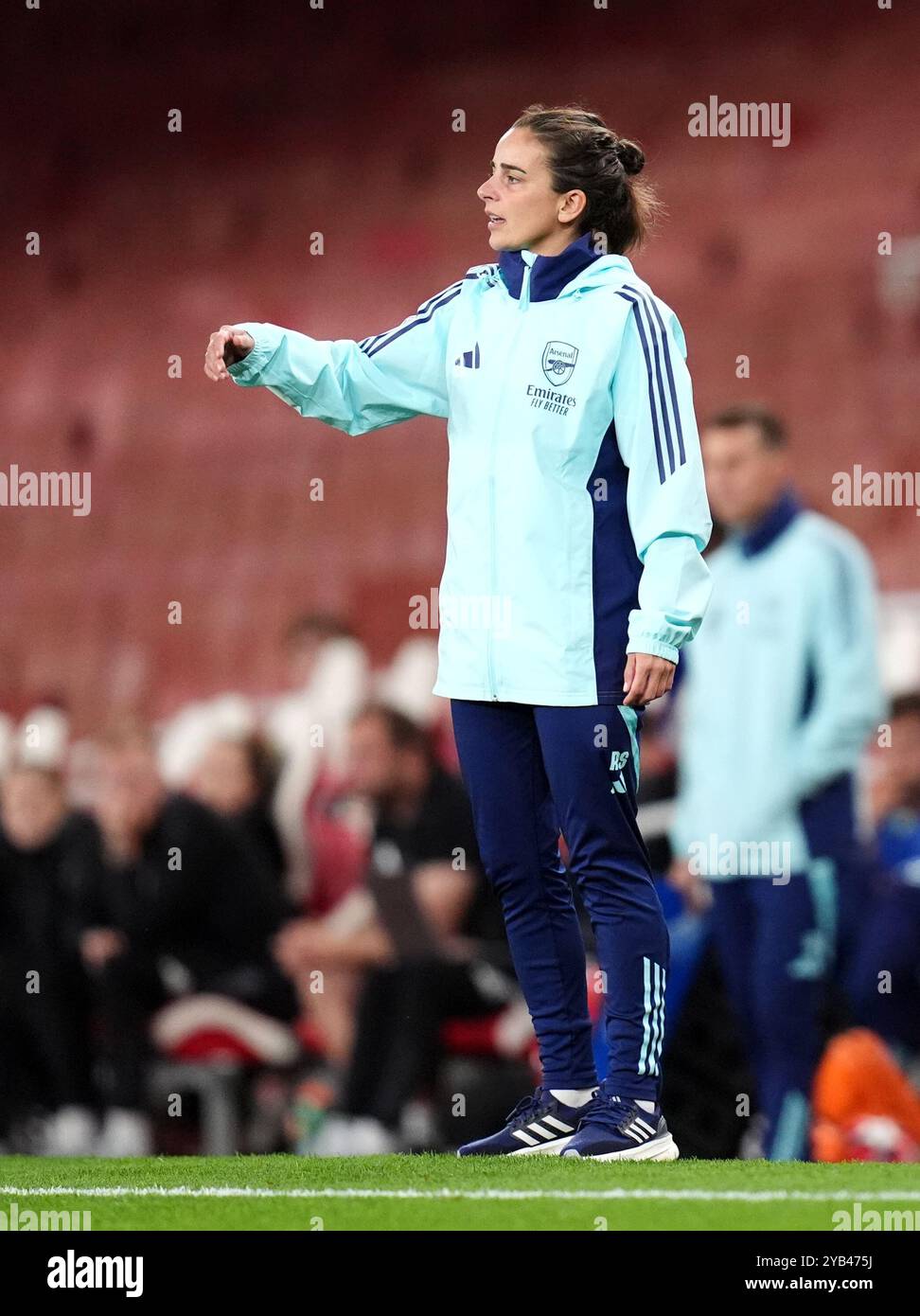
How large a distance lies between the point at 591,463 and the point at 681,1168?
40.4 inches

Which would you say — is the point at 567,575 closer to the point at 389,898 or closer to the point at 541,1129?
the point at 541,1129

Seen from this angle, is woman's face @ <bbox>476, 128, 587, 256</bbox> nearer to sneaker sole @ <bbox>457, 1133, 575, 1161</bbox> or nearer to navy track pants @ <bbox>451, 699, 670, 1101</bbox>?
navy track pants @ <bbox>451, 699, 670, 1101</bbox>

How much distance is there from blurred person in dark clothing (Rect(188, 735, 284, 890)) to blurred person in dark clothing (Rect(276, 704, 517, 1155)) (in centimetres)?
28

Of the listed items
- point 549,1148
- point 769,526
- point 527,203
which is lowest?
point 549,1148

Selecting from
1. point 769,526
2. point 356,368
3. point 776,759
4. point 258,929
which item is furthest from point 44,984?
point 356,368

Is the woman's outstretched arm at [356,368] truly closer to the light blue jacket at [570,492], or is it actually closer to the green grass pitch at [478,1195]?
the light blue jacket at [570,492]

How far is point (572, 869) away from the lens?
2.98 meters

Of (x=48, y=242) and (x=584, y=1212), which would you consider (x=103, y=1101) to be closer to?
(x=48, y=242)

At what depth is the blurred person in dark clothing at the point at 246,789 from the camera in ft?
20.1

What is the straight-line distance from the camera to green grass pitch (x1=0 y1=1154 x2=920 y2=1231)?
259cm

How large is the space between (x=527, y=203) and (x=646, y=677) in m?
0.74

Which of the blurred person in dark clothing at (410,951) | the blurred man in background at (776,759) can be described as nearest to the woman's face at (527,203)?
the blurred man in background at (776,759)

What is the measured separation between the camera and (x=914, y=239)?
634cm
